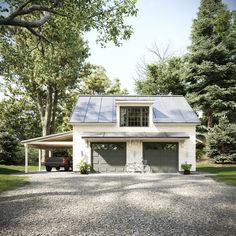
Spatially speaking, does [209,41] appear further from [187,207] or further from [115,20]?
[187,207]

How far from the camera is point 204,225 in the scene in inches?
257

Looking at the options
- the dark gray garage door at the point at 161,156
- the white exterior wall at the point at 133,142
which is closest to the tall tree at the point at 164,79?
the white exterior wall at the point at 133,142

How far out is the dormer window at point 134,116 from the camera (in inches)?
923

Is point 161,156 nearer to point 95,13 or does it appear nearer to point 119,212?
point 95,13

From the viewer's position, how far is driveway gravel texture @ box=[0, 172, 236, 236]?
6.23m

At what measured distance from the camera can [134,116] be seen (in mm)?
23562

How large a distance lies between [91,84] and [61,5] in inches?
1052

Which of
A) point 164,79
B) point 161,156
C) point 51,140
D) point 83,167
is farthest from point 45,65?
point 164,79

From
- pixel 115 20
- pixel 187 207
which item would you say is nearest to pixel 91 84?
pixel 115 20

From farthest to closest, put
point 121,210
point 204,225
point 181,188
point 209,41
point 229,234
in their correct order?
point 209,41 < point 181,188 < point 121,210 < point 204,225 < point 229,234

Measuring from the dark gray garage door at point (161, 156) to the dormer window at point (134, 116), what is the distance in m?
1.81

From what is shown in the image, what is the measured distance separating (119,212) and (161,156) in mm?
15267

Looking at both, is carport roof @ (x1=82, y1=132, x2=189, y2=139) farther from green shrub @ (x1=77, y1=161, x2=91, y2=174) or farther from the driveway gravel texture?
the driveway gravel texture

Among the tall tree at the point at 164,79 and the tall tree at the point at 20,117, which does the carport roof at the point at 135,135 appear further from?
the tall tree at the point at 20,117
